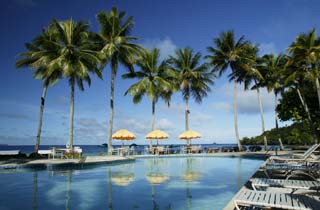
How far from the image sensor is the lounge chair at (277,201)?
4.44 meters

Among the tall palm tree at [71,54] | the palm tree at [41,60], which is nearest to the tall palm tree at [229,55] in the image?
the tall palm tree at [71,54]

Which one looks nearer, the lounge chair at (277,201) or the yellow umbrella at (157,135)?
the lounge chair at (277,201)

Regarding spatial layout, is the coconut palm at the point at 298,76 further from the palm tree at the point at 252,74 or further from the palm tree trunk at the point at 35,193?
the palm tree trunk at the point at 35,193

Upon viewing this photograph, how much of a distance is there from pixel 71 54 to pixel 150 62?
1028 cm

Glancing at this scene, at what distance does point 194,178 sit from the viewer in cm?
1234

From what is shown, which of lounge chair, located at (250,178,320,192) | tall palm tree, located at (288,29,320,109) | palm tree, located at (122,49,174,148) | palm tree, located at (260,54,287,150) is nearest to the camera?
lounge chair, located at (250,178,320,192)

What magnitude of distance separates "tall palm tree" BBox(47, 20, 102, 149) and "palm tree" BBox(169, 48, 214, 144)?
12000 mm

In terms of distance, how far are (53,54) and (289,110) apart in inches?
982

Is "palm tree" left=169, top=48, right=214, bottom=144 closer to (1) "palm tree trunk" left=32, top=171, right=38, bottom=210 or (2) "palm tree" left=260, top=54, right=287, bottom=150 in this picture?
(2) "palm tree" left=260, top=54, right=287, bottom=150

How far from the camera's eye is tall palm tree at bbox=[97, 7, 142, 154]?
24672 millimetres

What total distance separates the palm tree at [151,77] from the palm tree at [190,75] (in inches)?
68.3

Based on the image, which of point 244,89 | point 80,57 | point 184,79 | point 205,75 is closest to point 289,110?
point 244,89

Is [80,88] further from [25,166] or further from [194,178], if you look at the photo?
Answer: [194,178]

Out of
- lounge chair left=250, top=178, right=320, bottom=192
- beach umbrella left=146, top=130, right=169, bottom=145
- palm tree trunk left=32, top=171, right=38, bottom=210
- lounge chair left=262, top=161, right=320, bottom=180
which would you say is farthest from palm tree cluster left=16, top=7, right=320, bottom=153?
lounge chair left=250, top=178, right=320, bottom=192
